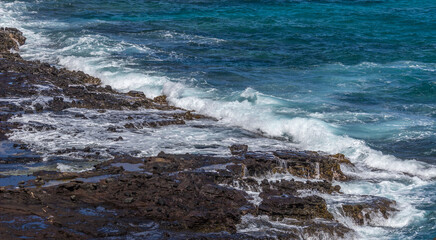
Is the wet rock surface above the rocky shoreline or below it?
below

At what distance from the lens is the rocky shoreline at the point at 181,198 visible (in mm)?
9859

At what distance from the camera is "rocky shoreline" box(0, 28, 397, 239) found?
9.86m

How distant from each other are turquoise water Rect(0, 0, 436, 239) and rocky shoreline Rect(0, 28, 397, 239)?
1.22 meters

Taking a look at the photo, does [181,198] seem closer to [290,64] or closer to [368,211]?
[368,211]

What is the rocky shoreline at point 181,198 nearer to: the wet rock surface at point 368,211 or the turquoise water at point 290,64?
the wet rock surface at point 368,211

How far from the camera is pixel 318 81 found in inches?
909

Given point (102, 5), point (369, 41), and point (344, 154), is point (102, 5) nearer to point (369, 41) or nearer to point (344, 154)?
point (369, 41)

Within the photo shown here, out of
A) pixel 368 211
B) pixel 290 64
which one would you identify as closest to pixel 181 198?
pixel 368 211

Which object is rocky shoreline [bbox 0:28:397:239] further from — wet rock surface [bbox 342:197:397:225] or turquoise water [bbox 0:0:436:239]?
turquoise water [bbox 0:0:436:239]

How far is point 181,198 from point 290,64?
15.8 metres

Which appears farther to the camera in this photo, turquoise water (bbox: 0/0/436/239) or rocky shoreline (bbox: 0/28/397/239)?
turquoise water (bbox: 0/0/436/239)

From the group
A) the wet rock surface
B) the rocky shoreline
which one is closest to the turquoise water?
the wet rock surface

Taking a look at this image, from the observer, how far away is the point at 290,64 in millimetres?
25672

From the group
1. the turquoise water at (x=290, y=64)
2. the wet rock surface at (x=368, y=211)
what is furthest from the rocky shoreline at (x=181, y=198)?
the turquoise water at (x=290, y=64)
